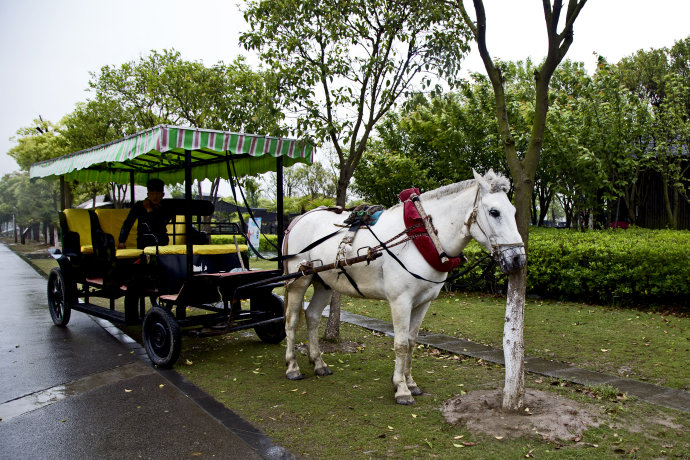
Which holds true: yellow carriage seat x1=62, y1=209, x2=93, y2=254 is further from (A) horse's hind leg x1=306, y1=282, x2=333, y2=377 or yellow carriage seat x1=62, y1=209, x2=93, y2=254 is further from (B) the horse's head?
(B) the horse's head

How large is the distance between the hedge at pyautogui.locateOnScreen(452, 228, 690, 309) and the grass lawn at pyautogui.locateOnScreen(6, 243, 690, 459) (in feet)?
1.59

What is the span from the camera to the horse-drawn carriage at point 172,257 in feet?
19.1

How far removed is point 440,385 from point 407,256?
1540 mm

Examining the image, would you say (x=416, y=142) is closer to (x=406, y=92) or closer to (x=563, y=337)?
(x=406, y=92)

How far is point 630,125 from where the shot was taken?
12.9 m

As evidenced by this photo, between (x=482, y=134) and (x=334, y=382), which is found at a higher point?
(x=482, y=134)

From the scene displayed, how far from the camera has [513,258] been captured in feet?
12.9

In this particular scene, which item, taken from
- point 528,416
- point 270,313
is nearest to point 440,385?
point 528,416

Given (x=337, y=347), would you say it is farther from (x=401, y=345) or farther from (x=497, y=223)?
(x=497, y=223)

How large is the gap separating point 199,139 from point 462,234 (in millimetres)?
3194

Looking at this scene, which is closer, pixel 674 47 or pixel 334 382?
pixel 334 382

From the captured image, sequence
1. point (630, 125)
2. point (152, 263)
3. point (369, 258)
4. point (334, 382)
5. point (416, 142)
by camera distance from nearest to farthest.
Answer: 1. point (369, 258)
2. point (334, 382)
3. point (152, 263)
4. point (630, 125)
5. point (416, 142)

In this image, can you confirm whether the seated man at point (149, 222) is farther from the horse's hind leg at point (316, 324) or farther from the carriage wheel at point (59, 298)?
the horse's hind leg at point (316, 324)

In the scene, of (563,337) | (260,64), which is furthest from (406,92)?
(563,337)
